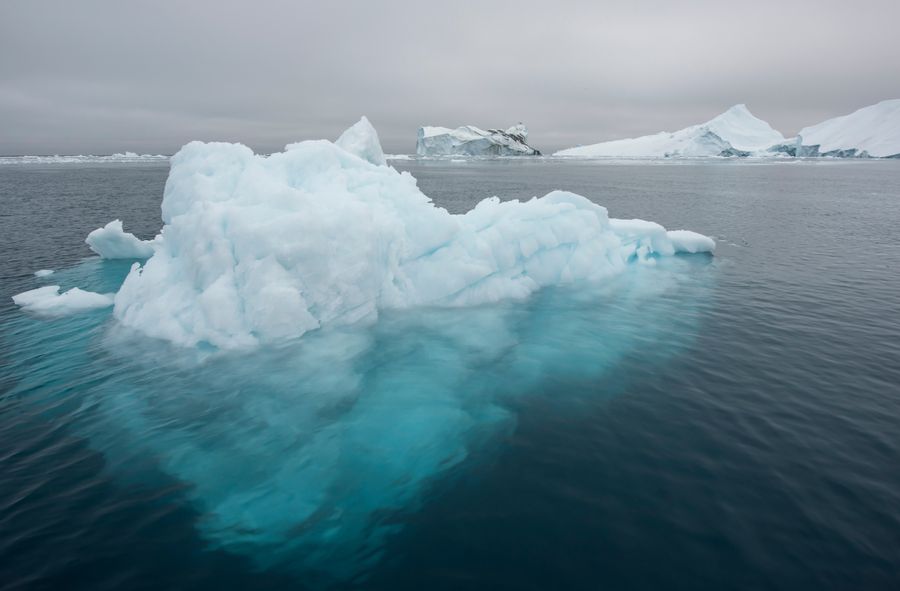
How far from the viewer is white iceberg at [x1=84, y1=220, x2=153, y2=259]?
22.5 meters

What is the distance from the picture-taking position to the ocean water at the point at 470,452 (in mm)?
6637

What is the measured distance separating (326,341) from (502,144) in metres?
182

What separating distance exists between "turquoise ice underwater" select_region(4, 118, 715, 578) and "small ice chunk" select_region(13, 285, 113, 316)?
608 mm

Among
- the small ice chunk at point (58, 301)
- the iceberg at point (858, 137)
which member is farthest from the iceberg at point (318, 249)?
the iceberg at point (858, 137)

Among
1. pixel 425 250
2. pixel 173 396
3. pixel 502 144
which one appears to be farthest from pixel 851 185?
pixel 502 144

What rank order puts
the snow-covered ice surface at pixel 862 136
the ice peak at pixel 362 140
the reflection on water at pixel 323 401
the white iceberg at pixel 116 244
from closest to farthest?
the reflection on water at pixel 323 401, the white iceberg at pixel 116 244, the ice peak at pixel 362 140, the snow-covered ice surface at pixel 862 136

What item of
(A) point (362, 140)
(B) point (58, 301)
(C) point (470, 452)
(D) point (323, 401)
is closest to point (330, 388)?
(D) point (323, 401)

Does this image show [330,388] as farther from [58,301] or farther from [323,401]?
[58,301]

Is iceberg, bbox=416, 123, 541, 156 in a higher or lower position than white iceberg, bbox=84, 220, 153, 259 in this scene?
higher

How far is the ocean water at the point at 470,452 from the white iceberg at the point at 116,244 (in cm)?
683

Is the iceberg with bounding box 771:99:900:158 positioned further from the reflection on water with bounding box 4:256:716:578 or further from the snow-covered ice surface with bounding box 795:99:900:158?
the reflection on water with bounding box 4:256:716:578

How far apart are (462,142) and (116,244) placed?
15876cm

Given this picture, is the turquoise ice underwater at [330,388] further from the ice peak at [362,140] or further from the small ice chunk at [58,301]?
the ice peak at [362,140]

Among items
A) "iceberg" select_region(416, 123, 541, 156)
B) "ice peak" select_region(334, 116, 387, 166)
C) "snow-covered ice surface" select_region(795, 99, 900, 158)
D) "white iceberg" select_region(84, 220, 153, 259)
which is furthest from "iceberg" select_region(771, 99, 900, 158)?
"white iceberg" select_region(84, 220, 153, 259)
